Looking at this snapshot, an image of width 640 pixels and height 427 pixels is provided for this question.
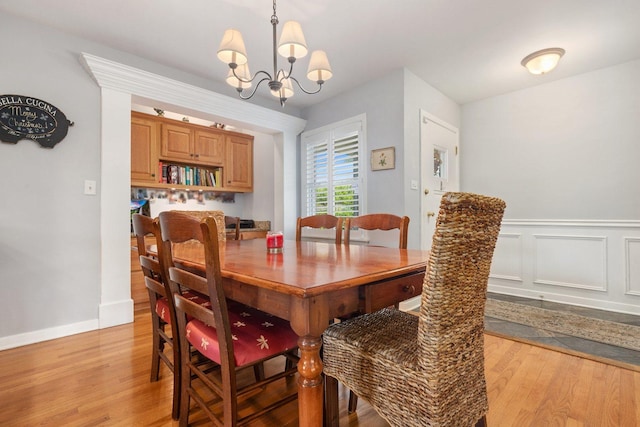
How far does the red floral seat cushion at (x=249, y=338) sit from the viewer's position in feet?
3.49

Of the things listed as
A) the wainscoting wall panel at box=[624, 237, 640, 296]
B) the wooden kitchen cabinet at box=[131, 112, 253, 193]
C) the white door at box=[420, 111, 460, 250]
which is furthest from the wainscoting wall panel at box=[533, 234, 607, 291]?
the wooden kitchen cabinet at box=[131, 112, 253, 193]

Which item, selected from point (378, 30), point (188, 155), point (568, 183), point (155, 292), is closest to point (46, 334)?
point (155, 292)

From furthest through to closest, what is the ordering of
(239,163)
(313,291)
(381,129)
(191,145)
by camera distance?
(239,163), (191,145), (381,129), (313,291)

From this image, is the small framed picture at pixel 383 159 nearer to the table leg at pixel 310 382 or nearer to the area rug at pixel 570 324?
the area rug at pixel 570 324

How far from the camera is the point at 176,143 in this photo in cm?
365

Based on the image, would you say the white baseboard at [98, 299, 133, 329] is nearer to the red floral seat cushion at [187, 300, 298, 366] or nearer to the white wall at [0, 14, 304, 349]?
the white wall at [0, 14, 304, 349]

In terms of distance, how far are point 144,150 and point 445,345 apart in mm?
3645

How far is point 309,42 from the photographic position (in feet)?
8.01

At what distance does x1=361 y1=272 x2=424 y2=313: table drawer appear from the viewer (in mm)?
982

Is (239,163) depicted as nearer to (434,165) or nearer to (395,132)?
(395,132)

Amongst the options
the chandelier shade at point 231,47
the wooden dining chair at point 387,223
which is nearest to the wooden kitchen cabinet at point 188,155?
the chandelier shade at point 231,47

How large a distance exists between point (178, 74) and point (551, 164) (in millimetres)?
3977

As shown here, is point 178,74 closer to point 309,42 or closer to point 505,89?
point 309,42

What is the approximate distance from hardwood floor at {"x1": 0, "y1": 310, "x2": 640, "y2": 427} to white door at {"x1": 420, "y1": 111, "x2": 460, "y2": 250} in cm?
139
